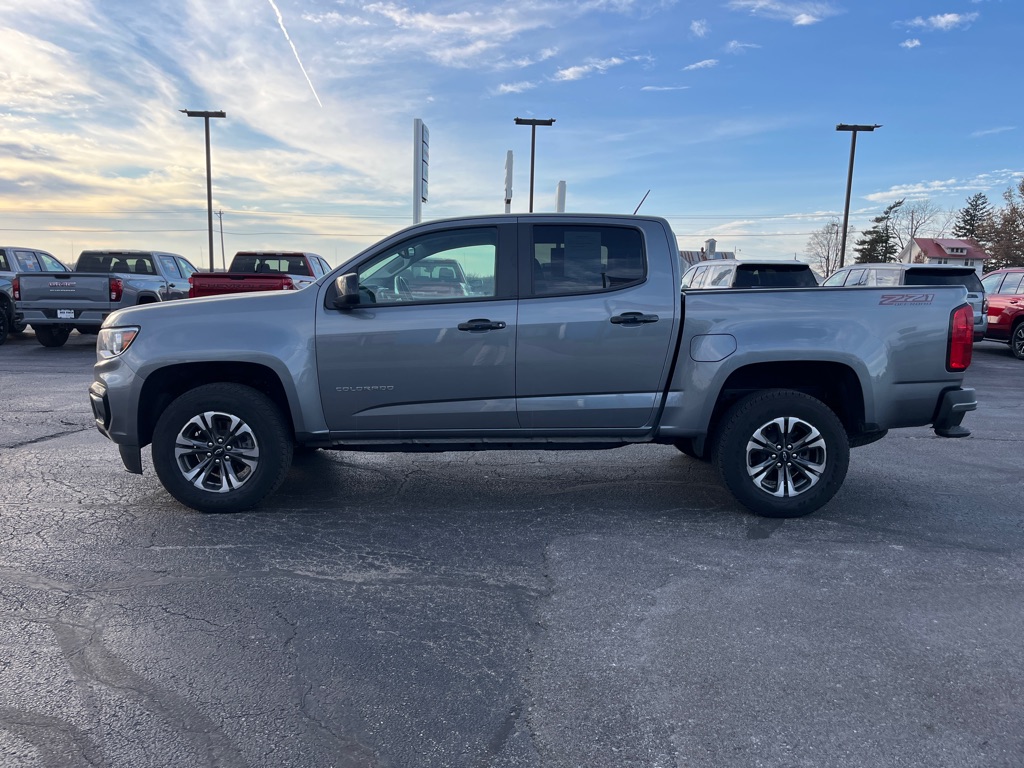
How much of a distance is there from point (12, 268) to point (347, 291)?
14.8 meters

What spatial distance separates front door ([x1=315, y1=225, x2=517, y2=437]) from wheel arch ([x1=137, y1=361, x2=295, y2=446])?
405 millimetres

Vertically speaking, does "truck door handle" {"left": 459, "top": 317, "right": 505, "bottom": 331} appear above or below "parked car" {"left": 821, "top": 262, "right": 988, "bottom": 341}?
below

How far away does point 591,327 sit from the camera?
4.69 m

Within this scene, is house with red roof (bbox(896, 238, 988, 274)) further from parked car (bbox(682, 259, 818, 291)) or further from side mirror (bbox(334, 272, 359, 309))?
side mirror (bbox(334, 272, 359, 309))

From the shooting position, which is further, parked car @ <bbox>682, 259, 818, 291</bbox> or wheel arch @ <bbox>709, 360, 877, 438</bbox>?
parked car @ <bbox>682, 259, 818, 291</bbox>

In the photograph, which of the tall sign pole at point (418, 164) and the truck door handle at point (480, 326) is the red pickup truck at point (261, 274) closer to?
the tall sign pole at point (418, 164)

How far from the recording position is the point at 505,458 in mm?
6461

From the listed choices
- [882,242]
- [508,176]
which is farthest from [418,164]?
[882,242]

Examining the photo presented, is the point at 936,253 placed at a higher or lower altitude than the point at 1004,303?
higher

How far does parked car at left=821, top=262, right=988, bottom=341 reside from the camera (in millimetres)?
12773

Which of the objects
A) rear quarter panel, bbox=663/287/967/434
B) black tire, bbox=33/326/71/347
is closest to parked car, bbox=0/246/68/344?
black tire, bbox=33/326/71/347

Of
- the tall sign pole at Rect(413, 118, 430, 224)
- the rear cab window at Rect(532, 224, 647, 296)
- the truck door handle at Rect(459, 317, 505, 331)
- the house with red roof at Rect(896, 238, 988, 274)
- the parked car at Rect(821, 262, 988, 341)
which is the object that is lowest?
the truck door handle at Rect(459, 317, 505, 331)

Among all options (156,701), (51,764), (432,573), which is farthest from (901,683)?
(51,764)

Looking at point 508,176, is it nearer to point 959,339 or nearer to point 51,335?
point 51,335
